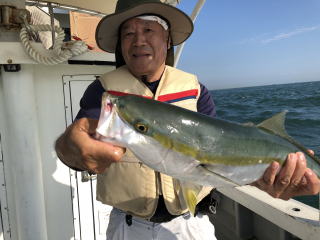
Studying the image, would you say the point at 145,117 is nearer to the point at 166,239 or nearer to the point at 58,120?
the point at 166,239

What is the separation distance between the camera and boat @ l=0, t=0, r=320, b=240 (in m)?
3.25

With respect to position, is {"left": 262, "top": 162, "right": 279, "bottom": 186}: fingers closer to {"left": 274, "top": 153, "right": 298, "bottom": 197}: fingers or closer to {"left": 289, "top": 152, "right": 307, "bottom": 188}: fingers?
{"left": 274, "top": 153, "right": 298, "bottom": 197}: fingers

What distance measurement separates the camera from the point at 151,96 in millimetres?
2611

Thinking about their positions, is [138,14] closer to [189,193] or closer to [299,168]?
[189,193]

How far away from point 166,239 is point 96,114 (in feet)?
4.21

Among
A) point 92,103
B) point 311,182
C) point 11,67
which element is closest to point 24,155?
point 11,67

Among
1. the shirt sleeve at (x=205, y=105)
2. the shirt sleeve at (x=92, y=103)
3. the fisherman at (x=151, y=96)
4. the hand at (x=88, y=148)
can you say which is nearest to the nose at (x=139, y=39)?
the fisherman at (x=151, y=96)

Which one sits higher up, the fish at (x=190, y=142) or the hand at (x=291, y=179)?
the fish at (x=190, y=142)

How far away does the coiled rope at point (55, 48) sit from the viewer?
3135mm

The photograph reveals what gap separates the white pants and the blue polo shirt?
102 centimetres

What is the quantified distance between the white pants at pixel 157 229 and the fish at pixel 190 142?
2.35 feet

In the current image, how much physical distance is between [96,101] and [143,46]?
618 millimetres

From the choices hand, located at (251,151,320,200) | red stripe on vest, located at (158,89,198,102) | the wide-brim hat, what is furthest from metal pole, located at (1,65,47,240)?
hand, located at (251,151,320,200)

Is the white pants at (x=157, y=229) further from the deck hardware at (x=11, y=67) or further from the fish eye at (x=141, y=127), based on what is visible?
the deck hardware at (x=11, y=67)
